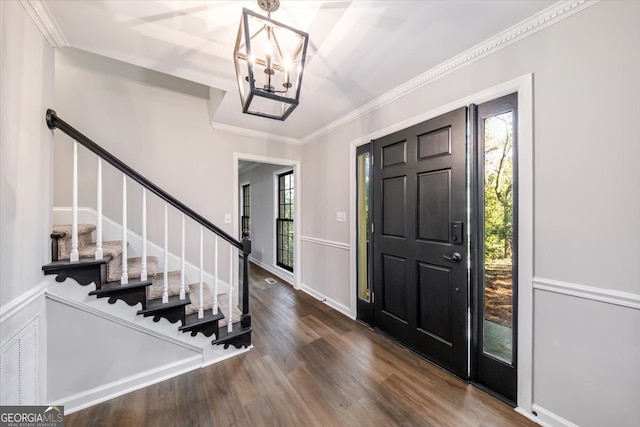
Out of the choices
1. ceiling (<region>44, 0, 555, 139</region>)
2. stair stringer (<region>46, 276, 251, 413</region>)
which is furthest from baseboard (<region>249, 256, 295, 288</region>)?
ceiling (<region>44, 0, 555, 139</region>)

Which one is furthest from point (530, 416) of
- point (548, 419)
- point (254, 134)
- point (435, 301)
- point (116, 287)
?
point (254, 134)

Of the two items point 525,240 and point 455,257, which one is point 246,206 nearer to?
point 455,257

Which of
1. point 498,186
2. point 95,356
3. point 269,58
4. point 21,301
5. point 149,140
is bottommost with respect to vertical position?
point 95,356

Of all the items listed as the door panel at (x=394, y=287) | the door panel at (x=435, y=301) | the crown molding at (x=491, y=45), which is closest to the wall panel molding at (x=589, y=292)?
the door panel at (x=435, y=301)

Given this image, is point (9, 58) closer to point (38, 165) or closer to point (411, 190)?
point (38, 165)

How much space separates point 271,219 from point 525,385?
4358mm

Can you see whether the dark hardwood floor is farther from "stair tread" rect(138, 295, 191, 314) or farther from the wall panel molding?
the wall panel molding

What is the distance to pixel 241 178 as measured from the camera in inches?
252

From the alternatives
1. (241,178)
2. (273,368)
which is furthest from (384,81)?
(241,178)

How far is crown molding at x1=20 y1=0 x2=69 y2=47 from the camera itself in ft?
4.33

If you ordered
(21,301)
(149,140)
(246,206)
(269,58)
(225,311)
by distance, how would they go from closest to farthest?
(269,58) < (21,301) < (225,311) < (149,140) < (246,206)

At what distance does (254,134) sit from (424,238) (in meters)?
2.64

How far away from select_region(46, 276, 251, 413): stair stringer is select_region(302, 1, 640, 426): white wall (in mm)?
2448

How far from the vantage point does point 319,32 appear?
1.56 meters
